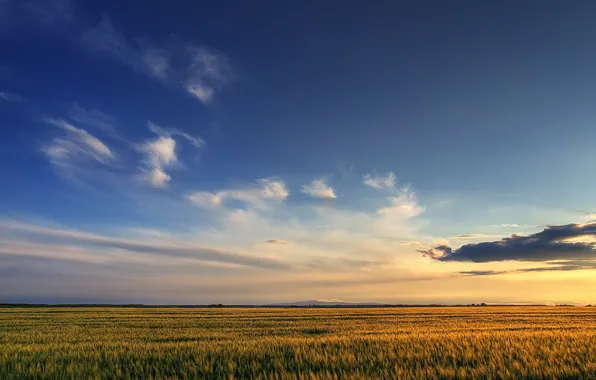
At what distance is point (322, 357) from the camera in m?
11.0

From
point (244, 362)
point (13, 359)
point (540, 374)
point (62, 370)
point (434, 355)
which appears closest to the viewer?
point (540, 374)

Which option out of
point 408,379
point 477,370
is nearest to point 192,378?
point 408,379

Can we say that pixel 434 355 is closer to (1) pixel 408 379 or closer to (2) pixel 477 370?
(2) pixel 477 370

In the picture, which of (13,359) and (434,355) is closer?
(434,355)

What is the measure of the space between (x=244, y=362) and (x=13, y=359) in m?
7.35

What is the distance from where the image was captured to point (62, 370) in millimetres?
10109

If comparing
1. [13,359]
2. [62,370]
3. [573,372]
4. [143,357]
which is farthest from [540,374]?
[13,359]

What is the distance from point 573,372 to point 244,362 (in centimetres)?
761

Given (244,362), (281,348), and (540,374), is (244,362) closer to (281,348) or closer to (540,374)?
(281,348)

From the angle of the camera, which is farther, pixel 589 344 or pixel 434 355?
pixel 589 344

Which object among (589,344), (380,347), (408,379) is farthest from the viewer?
(589,344)

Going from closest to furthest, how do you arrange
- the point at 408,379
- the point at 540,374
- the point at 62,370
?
the point at 408,379
the point at 540,374
the point at 62,370

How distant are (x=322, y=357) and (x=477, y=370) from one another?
12.4ft

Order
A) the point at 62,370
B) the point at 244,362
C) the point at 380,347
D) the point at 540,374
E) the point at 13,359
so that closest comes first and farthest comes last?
the point at 540,374 → the point at 62,370 → the point at 244,362 → the point at 13,359 → the point at 380,347
